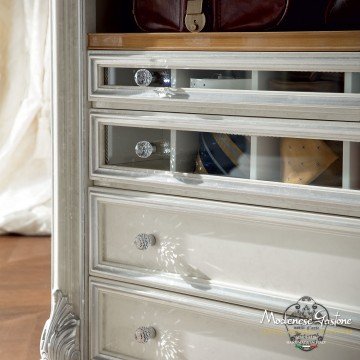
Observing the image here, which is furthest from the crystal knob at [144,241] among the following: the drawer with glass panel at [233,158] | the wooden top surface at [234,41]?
the wooden top surface at [234,41]

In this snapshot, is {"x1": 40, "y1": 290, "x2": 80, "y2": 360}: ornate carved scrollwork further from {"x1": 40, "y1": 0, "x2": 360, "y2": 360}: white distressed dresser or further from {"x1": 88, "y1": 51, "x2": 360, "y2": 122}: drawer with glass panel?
{"x1": 88, "y1": 51, "x2": 360, "y2": 122}: drawer with glass panel

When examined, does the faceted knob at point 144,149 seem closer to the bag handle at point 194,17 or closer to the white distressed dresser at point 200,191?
the white distressed dresser at point 200,191

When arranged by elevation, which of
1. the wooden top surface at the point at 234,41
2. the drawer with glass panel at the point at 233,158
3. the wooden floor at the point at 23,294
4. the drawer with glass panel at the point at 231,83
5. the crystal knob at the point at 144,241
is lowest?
the wooden floor at the point at 23,294

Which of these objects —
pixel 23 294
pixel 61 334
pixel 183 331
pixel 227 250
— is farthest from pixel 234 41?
pixel 23 294

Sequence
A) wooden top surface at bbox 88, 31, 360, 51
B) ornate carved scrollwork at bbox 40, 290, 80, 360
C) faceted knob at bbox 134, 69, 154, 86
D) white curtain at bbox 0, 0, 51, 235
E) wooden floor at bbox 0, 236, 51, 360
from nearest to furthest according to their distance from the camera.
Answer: wooden top surface at bbox 88, 31, 360, 51, faceted knob at bbox 134, 69, 154, 86, ornate carved scrollwork at bbox 40, 290, 80, 360, wooden floor at bbox 0, 236, 51, 360, white curtain at bbox 0, 0, 51, 235

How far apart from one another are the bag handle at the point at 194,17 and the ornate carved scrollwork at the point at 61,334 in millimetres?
725

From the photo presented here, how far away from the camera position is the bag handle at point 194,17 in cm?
170

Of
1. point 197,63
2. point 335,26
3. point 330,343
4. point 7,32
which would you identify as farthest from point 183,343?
point 7,32

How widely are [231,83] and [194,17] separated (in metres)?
0.19

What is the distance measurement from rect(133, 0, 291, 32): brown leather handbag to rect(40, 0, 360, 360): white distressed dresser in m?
0.08

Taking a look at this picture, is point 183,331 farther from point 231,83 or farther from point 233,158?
point 231,83

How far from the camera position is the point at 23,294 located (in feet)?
9.09

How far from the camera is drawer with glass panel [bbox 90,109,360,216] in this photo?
1523 mm

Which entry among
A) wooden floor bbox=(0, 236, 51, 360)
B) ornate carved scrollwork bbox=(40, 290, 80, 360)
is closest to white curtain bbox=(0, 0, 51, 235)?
wooden floor bbox=(0, 236, 51, 360)
